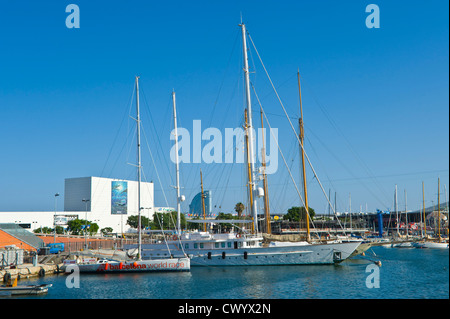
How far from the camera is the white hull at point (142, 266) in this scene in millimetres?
46031

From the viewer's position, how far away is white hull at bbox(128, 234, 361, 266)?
49250mm

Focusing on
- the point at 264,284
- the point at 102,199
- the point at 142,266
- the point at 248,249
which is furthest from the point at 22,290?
the point at 102,199

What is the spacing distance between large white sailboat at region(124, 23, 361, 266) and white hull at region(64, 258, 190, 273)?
4874mm

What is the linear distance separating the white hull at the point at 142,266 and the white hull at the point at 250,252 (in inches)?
197

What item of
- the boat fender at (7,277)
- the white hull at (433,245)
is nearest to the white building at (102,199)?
the white hull at (433,245)

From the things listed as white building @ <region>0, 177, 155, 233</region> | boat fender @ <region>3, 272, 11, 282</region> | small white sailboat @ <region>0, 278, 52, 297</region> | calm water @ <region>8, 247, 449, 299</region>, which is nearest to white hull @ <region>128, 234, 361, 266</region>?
calm water @ <region>8, 247, 449, 299</region>

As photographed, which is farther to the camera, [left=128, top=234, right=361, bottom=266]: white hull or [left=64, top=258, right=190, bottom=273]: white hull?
[left=128, top=234, right=361, bottom=266]: white hull

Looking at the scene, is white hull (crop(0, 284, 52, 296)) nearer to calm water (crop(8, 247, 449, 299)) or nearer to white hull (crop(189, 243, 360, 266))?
calm water (crop(8, 247, 449, 299))

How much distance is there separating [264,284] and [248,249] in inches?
514

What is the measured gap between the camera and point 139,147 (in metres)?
49.3

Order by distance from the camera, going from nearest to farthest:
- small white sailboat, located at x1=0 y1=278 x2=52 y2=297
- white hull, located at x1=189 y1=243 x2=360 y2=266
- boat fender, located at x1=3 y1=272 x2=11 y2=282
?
small white sailboat, located at x1=0 y1=278 x2=52 y2=297, boat fender, located at x1=3 y1=272 x2=11 y2=282, white hull, located at x1=189 y1=243 x2=360 y2=266

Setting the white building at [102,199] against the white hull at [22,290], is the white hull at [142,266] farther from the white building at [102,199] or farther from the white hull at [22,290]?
the white building at [102,199]
